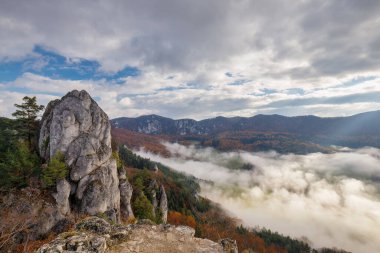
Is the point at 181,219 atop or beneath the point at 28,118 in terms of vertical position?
beneath

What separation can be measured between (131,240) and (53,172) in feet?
125

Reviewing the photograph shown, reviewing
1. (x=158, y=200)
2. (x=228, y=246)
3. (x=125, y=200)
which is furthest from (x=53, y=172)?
(x=158, y=200)

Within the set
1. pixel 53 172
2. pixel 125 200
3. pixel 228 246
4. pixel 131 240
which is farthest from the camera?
pixel 125 200

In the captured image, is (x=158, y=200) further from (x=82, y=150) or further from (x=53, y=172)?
(x=53, y=172)

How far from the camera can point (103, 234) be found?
57.1 feet

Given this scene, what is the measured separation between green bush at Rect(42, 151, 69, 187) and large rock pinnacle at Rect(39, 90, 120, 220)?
213cm

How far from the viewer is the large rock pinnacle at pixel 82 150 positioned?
170 feet

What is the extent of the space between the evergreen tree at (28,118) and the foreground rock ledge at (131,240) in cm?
4713

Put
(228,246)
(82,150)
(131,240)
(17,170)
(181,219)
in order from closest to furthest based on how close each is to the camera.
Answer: (131,240)
(228,246)
(17,170)
(82,150)
(181,219)

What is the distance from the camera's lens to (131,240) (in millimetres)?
17609

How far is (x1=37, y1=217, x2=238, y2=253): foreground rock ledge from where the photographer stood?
1509cm

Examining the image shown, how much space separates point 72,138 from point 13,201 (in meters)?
18.7

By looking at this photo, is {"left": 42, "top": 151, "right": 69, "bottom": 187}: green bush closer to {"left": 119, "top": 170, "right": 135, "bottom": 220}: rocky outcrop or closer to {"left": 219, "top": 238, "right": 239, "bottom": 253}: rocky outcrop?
{"left": 119, "top": 170, "right": 135, "bottom": 220}: rocky outcrop

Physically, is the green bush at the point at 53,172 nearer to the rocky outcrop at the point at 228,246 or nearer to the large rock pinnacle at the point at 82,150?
the large rock pinnacle at the point at 82,150
